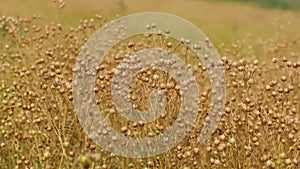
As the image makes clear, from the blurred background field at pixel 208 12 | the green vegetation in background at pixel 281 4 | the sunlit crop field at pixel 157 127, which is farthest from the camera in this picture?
the green vegetation in background at pixel 281 4

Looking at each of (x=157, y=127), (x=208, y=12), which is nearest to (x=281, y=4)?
(x=208, y=12)

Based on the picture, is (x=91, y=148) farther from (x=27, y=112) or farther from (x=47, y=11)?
(x=47, y=11)

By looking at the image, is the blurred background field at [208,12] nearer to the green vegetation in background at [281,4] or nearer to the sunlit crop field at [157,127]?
the green vegetation in background at [281,4]

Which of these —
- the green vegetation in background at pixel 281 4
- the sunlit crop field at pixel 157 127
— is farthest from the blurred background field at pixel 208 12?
the sunlit crop field at pixel 157 127

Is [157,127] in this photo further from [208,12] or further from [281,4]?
[281,4]

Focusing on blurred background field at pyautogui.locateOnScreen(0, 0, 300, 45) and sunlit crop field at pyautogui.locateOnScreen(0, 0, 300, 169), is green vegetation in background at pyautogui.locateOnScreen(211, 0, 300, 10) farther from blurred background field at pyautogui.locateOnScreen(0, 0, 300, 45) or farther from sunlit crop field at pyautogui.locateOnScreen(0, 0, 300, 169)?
sunlit crop field at pyautogui.locateOnScreen(0, 0, 300, 169)

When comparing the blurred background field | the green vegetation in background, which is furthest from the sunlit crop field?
the green vegetation in background

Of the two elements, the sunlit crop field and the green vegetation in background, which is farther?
the green vegetation in background

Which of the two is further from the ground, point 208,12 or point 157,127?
point 208,12
